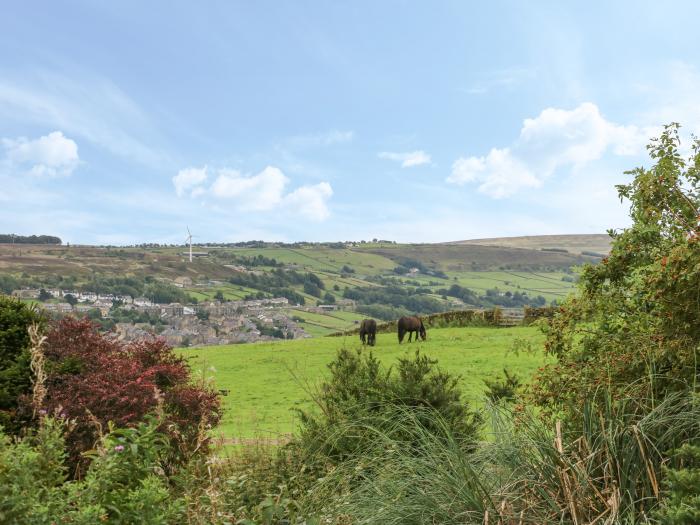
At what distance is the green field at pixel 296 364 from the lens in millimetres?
16188

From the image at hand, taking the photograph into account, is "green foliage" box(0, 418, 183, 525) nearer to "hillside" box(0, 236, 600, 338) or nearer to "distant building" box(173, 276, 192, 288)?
"hillside" box(0, 236, 600, 338)

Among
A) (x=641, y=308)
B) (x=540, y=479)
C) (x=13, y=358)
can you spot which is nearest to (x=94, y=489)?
(x=540, y=479)

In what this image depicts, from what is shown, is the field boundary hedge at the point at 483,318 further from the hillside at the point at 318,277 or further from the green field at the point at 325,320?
the green field at the point at 325,320

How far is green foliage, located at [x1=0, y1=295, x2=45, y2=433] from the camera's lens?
26.8 feet

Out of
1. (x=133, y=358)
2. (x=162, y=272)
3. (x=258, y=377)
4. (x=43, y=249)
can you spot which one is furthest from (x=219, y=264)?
(x=133, y=358)

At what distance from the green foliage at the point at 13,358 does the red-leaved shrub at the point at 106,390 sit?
0.33 meters

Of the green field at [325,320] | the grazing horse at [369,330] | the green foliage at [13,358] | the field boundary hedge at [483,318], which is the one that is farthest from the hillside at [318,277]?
the green foliage at [13,358]

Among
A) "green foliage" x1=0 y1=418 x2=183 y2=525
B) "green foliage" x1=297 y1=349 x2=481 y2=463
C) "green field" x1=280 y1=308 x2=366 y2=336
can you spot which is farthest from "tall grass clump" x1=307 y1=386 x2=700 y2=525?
"green field" x1=280 y1=308 x2=366 y2=336

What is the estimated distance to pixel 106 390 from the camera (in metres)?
8.20

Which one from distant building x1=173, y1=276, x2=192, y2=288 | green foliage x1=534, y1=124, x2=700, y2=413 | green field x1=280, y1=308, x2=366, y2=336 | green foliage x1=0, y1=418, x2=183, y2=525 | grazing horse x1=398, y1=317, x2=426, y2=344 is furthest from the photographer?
distant building x1=173, y1=276, x2=192, y2=288

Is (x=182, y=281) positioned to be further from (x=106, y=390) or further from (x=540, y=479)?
(x=540, y=479)

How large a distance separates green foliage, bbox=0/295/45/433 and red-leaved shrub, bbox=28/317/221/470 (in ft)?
1.08

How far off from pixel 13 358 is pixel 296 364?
10334 millimetres

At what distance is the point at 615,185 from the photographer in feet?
27.8
